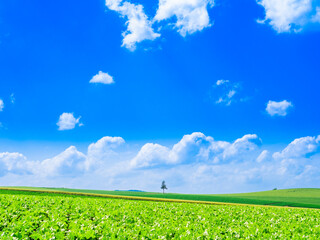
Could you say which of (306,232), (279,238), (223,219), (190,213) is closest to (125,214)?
(190,213)

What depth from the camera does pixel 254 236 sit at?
14.9 m

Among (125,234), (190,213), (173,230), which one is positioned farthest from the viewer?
(190,213)

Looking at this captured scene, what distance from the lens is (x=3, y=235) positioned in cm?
1191

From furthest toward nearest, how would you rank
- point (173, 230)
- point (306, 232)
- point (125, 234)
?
point (306, 232) < point (173, 230) < point (125, 234)

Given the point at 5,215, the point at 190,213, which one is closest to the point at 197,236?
the point at 190,213

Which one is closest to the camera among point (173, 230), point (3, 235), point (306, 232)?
point (3, 235)

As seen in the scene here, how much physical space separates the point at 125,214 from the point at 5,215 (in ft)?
26.6

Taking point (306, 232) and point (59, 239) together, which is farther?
point (306, 232)

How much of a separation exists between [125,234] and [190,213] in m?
12.1

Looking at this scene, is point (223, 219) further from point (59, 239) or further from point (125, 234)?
point (59, 239)

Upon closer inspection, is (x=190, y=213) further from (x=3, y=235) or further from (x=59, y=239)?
(x=3, y=235)

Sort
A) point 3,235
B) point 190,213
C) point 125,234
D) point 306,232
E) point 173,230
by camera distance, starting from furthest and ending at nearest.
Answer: point 190,213, point 306,232, point 173,230, point 125,234, point 3,235

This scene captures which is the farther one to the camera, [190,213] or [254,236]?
[190,213]

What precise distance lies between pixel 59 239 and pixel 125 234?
2.89m
